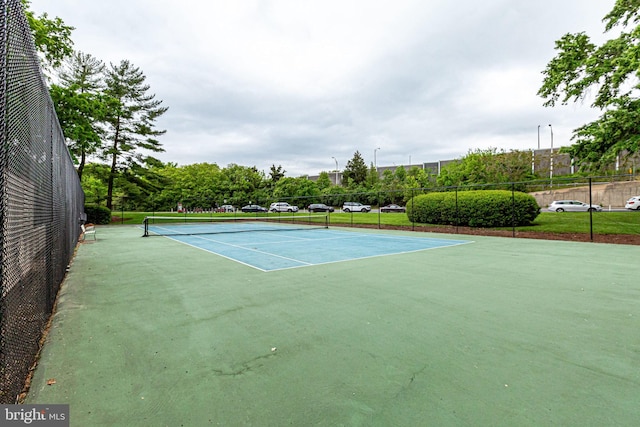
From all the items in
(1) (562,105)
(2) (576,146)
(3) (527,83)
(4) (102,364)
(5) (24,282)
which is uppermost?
(3) (527,83)

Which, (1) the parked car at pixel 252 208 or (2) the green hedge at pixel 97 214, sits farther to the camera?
(1) the parked car at pixel 252 208

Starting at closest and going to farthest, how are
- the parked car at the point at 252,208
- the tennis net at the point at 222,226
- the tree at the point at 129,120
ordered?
the tennis net at the point at 222,226, the tree at the point at 129,120, the parked car at the point at 252,208

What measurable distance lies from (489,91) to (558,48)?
505cm

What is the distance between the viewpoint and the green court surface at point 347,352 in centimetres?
179

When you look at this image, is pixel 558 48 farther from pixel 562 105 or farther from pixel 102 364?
pixel 102 364

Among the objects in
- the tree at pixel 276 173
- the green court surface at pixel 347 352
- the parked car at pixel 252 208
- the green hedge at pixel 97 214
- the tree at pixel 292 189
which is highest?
the tree at pixel 276 173

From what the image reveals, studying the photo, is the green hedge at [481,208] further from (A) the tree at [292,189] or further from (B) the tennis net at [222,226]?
(A) the tree at [292,189]

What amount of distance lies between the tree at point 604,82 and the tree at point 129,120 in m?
31.0

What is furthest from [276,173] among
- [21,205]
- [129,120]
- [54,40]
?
[21,205]

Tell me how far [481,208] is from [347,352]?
1458cm

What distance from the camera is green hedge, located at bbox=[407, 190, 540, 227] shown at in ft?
46.4

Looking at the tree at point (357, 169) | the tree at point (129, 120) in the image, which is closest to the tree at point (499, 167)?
the tree at point (357, 169)

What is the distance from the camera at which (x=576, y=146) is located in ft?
38.2

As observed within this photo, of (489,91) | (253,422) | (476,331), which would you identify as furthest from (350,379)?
(489,91)
